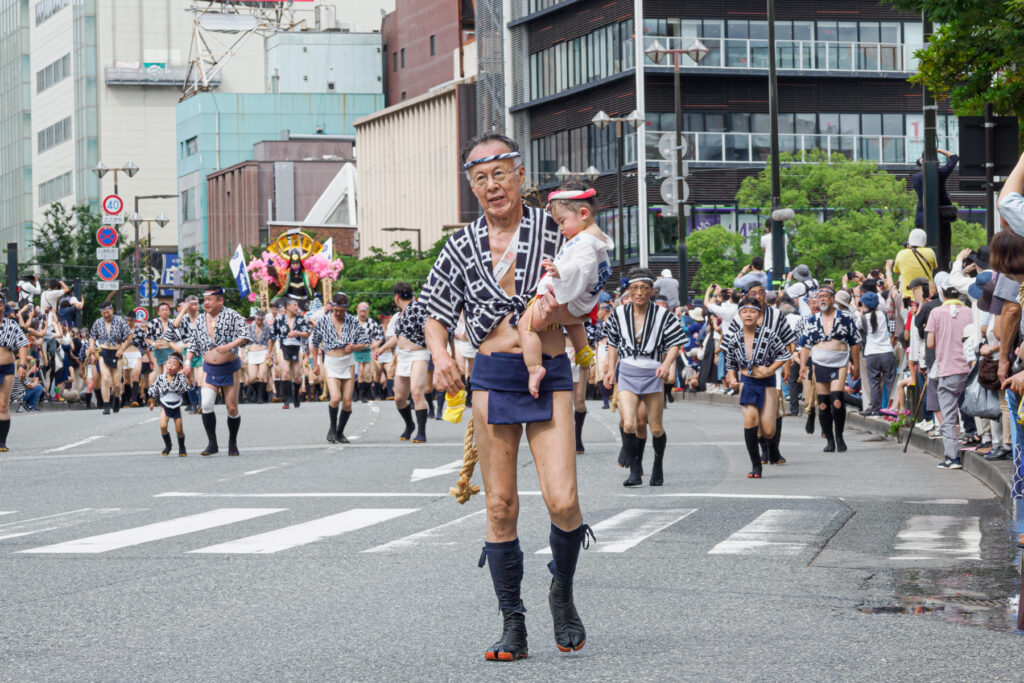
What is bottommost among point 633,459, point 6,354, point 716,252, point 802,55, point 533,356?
point 633,459

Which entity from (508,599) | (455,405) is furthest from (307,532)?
(508,599)

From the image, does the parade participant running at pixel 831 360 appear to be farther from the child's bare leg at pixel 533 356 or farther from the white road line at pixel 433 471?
the child's bare leg at pixel 533 356

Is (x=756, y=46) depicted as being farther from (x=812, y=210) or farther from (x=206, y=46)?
(x=206, y=46)

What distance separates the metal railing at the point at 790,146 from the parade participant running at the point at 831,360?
46166 millimetres

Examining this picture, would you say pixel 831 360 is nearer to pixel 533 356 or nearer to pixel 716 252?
pixel 533 356

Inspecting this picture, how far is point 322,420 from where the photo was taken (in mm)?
27359

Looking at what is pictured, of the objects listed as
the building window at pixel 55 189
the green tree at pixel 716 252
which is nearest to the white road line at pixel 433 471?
the green tree at pixel 716 252

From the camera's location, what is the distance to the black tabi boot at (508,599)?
691 centimetres

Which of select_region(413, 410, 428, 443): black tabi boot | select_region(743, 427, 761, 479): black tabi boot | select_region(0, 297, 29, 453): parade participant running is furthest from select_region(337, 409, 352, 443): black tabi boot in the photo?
select_region(743, 427, 761, 479): black tabi boot

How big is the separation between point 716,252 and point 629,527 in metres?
42.1

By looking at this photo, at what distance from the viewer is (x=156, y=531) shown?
11969 mm

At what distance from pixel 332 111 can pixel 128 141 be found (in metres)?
20.7

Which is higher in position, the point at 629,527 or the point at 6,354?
the point at 6,354

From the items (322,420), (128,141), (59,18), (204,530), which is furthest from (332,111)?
(204,530)
